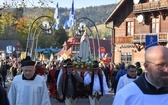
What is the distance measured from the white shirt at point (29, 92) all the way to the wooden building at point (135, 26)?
30.1m

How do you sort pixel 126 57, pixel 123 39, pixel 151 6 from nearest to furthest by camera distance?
1. pixel 151 6
2. pixel 126 57
3. pixel 123 39

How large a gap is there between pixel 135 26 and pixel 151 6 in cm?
361

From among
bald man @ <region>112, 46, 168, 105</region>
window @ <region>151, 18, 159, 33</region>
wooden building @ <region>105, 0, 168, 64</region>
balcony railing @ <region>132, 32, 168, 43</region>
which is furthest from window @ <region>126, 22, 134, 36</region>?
bald man @ <region>112, 46, 168, 105</region>

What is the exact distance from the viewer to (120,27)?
45.4 metres

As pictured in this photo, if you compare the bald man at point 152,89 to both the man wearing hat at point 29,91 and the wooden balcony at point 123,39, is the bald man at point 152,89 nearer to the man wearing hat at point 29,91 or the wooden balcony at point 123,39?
the man wearing hat at point 29,91

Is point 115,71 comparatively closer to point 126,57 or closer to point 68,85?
point 68,85

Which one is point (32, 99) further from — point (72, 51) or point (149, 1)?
point (72, 51)

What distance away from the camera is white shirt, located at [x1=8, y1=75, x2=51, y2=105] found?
29.7 ft

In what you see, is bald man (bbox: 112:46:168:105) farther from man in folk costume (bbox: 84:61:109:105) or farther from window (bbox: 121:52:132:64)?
window (bbox: 121:52:132:64)

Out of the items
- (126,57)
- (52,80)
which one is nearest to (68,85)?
(52,80)

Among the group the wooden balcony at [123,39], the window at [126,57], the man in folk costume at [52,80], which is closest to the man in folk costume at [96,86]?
the man in folk costume at [52,80]

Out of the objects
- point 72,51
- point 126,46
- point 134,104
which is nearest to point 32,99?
point 134,104

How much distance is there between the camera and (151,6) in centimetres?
4047

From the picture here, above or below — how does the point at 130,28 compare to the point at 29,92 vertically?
above
